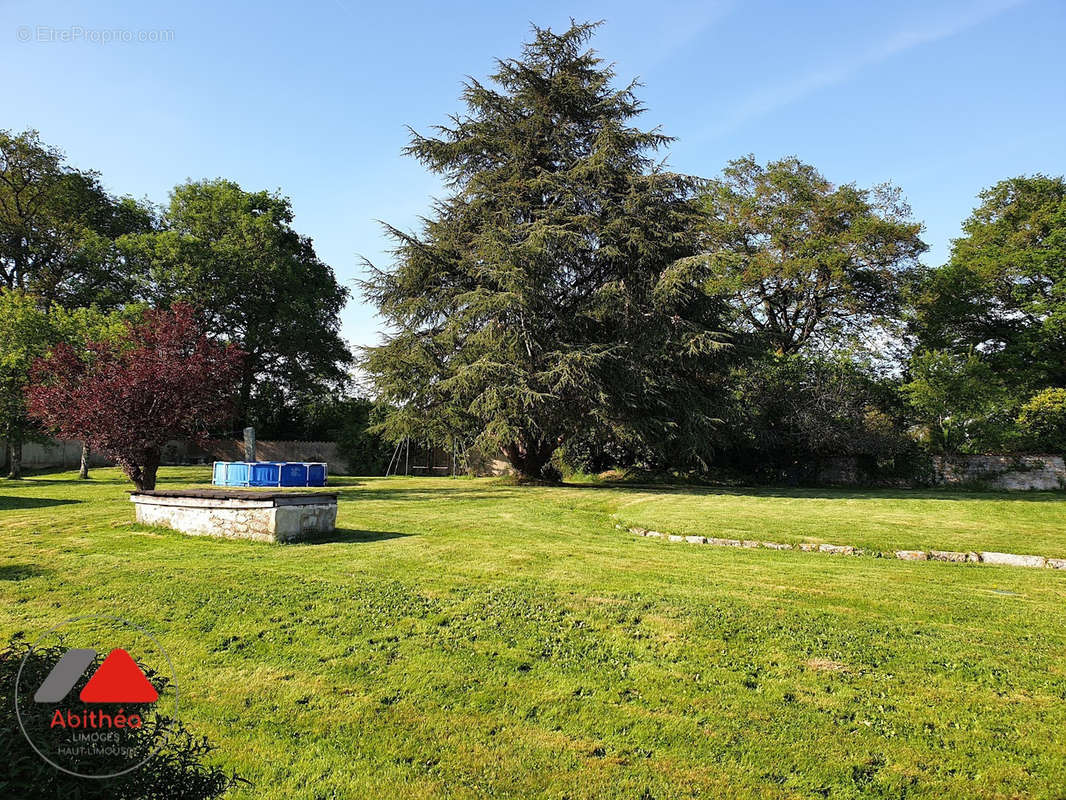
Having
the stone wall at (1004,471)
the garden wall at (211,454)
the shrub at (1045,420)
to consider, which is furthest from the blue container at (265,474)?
the shrub at (1045,420)

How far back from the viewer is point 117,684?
2250mm

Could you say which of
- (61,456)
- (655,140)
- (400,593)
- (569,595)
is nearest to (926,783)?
(569,595)

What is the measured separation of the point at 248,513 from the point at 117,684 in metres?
6.79

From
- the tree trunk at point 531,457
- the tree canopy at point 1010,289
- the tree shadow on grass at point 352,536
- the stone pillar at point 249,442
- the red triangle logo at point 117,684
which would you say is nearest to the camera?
the red triangle logo at point 117,684

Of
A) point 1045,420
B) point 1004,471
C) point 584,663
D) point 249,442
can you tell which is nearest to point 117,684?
point 584,663

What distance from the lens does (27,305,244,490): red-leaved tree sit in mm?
12430

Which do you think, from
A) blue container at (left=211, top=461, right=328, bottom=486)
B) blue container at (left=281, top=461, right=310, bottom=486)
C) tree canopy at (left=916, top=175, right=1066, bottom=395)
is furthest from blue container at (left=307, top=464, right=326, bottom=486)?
tree canopy at (left=916, top=175, right=1066, bottom=395)

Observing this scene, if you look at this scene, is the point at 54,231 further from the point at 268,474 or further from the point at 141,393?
the point at 141,393

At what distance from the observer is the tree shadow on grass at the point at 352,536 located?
862cm

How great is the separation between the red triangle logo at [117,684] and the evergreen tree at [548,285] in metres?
15.7

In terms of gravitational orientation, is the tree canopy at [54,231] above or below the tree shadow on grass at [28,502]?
above

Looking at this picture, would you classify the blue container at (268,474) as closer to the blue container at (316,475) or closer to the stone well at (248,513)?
the blue container at (316,475)

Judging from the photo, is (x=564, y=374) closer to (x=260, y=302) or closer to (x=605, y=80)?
(x=605, y=80)

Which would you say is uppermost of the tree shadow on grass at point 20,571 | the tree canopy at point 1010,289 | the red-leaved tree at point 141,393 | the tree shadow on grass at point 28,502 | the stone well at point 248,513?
the tree canopy at point 1010,289
